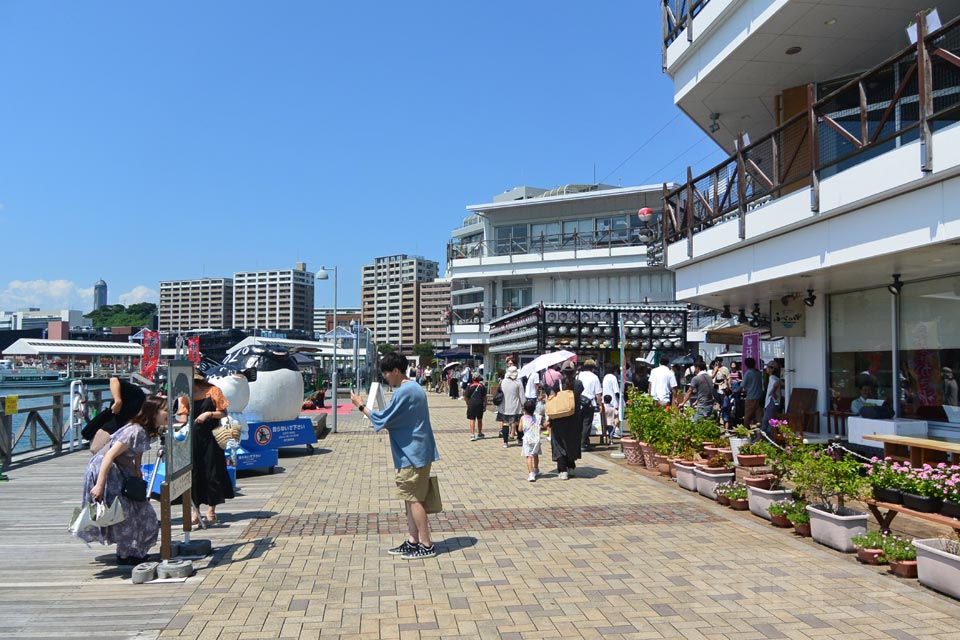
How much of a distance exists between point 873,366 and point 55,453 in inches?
615

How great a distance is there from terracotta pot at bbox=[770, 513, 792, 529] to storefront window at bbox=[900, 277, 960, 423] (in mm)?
3595

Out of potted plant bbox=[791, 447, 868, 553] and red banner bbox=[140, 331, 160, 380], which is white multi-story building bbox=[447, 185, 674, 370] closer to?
red banner bbox=[140, 331, 160, 380]

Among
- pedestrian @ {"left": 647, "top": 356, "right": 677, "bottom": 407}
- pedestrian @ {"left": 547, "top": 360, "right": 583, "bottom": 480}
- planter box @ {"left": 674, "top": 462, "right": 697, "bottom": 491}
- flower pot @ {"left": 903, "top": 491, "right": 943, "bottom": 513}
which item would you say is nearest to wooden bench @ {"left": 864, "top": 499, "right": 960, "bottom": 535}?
flower pot @ {"left": 903, "top": 491, "right": 943, "bottom": 513}

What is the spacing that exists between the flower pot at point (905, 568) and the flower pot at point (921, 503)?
102 cm

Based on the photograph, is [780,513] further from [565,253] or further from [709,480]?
[565,253]

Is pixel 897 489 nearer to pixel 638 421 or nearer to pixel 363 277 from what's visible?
pixel 638 421

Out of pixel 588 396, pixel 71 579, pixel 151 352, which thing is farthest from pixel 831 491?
pixel 151 352

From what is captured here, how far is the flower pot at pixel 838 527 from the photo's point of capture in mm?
6793

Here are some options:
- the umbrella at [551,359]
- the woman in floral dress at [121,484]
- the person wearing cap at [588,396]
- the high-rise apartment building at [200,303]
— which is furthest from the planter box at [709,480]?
the high-rise apartment building at [200,303]

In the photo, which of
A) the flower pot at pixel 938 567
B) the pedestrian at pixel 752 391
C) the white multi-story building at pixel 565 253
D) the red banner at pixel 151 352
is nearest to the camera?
the flower pot at pixel 938 567

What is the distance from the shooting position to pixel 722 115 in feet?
49.6

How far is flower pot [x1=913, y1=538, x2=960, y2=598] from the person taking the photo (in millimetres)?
5391

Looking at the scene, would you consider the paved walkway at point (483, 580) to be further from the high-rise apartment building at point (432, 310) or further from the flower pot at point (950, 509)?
the high-rise apartment building at point (432, 310)

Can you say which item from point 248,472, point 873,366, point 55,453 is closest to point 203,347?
point 55,453
